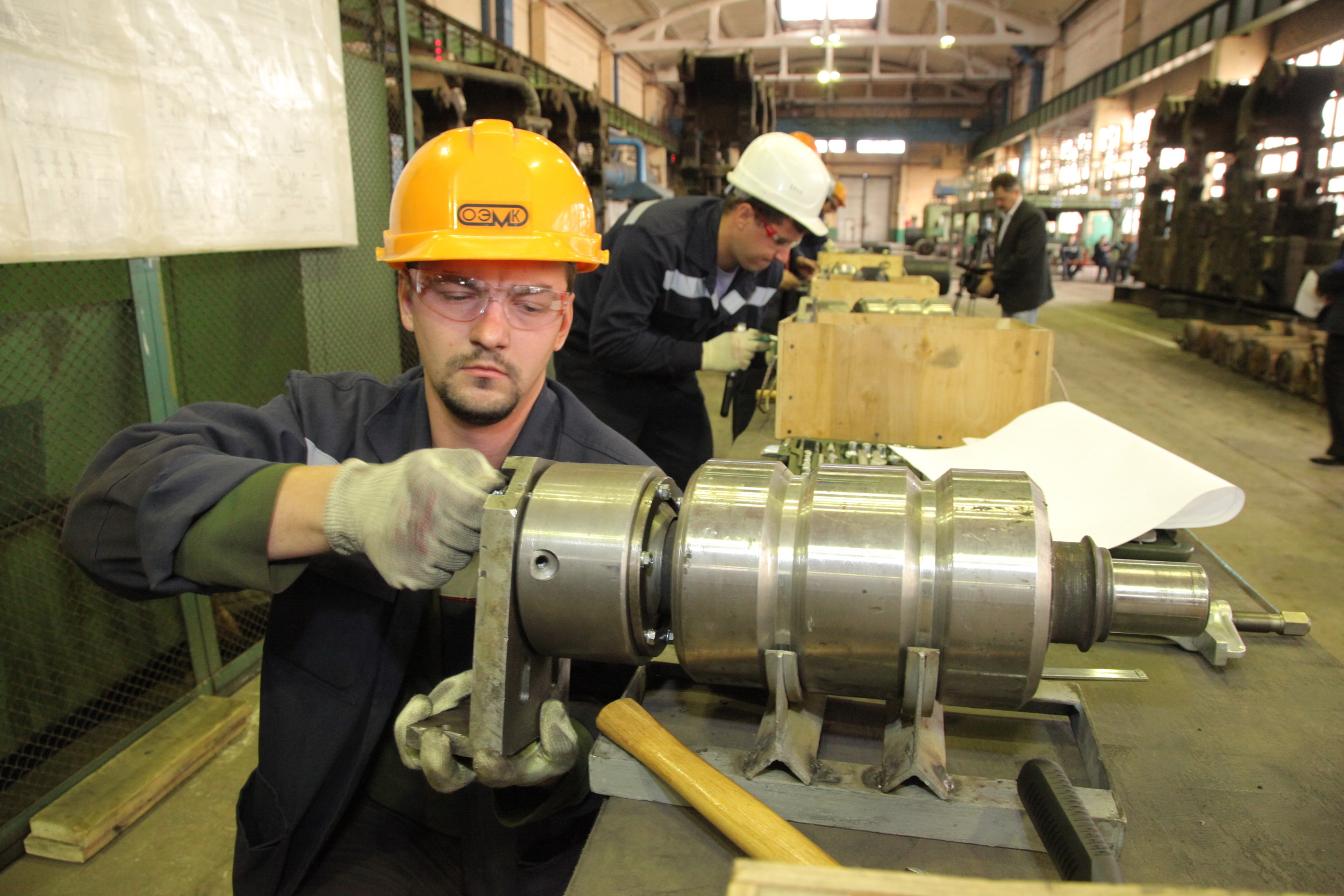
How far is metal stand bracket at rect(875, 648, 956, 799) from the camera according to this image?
66cm

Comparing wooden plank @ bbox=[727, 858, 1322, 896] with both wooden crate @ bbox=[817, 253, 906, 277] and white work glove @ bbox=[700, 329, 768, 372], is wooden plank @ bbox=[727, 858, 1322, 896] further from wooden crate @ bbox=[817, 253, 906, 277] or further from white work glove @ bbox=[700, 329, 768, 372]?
wooden crate @ bbox=[817, 253, 906, 277]

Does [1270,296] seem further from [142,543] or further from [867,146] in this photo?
[867,146]

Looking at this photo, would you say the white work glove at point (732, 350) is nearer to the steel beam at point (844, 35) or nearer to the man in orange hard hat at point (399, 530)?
the man in orange hard hat at point (399, 530)

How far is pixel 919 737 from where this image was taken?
699 millimetres

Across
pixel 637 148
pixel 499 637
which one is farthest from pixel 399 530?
pixel 637 148

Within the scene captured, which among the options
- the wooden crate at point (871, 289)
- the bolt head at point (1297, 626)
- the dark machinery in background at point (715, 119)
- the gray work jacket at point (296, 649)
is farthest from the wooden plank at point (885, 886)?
the dark machinery in background at point (715, 119)

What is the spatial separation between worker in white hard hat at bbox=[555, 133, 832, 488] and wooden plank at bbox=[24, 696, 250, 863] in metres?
1.34

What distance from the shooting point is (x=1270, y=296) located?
659 centimetres

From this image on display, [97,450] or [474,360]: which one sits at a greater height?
[474,360]

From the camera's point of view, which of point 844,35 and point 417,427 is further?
point 844,35

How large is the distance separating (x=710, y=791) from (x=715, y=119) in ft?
21.0

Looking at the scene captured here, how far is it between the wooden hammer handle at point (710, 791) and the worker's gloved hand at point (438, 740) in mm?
134

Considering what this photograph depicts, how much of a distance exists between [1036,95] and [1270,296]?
11.8m

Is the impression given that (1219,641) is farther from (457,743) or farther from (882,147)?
(882,147)
